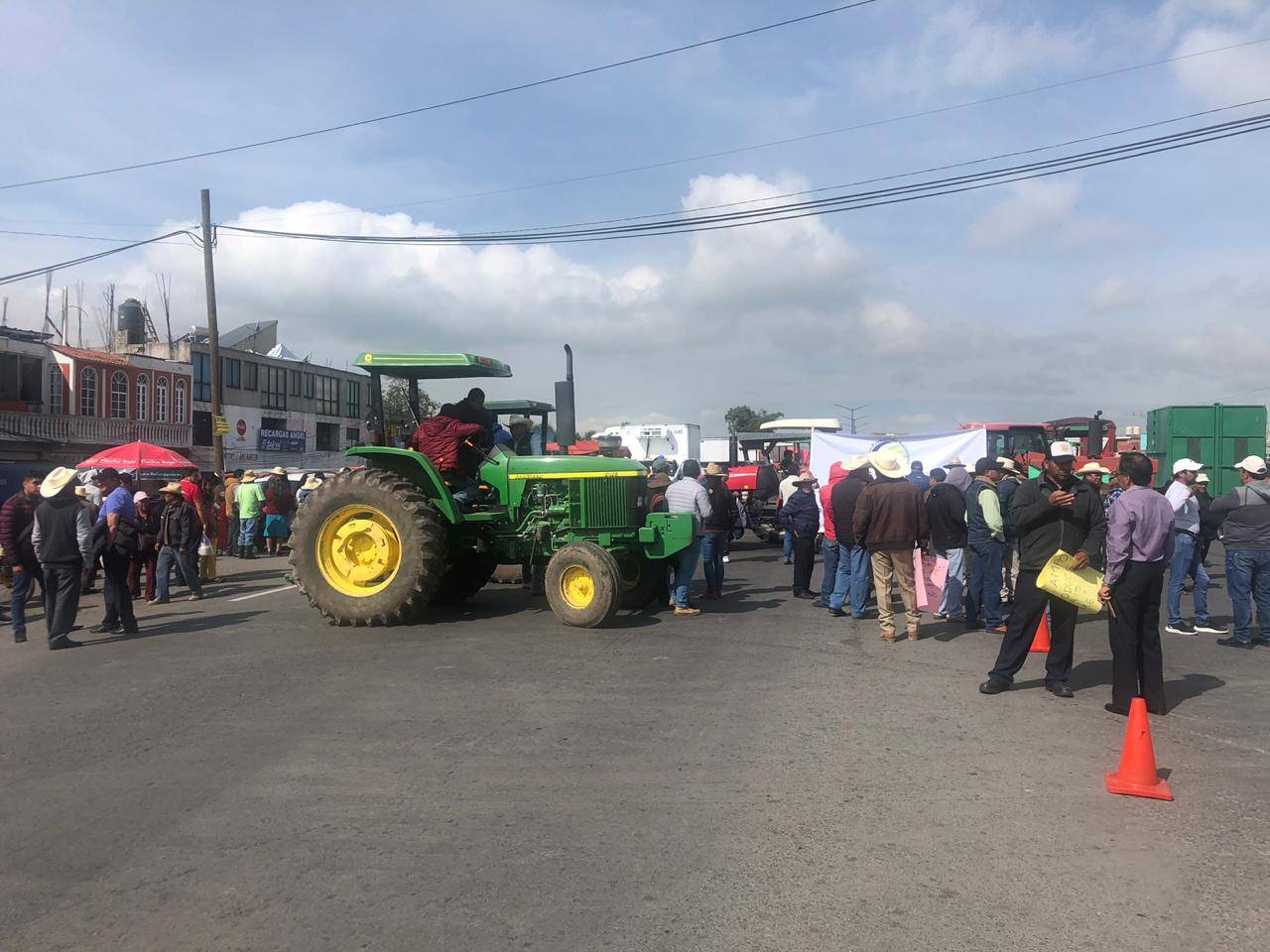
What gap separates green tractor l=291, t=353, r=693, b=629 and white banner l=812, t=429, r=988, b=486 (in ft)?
22.3

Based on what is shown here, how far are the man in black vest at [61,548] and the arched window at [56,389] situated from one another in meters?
28.1

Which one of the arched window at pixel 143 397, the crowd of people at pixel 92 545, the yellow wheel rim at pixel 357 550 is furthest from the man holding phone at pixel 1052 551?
the arched window at pixel 143 397

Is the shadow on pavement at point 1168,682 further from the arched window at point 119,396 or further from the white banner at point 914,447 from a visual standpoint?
the arched window at point 119,396

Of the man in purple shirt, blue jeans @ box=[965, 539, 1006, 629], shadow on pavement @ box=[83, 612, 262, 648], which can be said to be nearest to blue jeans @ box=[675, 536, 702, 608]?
blue jeans @ box=[965, 539, 1006, 629]

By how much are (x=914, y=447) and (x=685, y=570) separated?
7445 millimetres

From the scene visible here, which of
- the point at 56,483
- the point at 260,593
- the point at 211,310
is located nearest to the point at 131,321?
the point at 211,310

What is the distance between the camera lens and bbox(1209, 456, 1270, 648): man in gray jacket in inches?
354

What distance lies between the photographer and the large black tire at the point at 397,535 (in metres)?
9.59

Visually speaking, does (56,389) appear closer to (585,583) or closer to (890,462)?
(585,583)

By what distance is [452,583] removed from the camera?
11320 millimetres

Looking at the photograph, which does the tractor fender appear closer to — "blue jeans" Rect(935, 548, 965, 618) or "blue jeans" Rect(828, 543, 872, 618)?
"blue jeans" Rect(828, 543, 872, 618)

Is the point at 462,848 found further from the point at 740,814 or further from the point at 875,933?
the point at 875,933

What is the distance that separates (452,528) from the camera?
1035cm

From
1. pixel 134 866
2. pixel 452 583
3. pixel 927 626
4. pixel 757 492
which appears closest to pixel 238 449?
pixel 757 492
